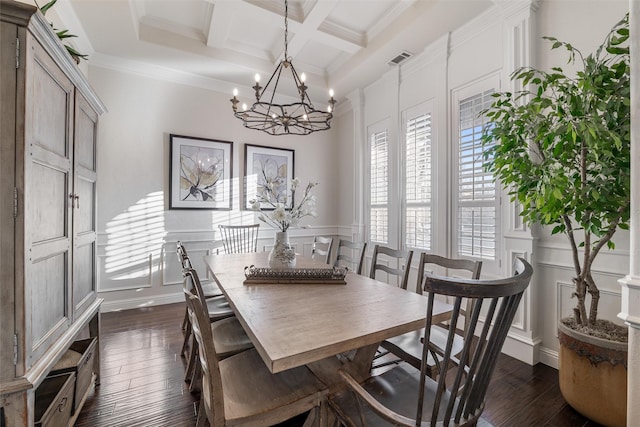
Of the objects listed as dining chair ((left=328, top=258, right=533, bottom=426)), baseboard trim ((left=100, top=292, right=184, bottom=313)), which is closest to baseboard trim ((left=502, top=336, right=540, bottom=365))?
dining chair ((left=328, top=258, right=533, bottom=426))

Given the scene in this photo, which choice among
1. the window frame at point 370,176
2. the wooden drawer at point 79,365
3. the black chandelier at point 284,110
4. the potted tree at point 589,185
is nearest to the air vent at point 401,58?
the window frame at point 370,176

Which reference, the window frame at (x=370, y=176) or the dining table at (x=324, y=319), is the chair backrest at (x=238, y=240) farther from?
the dining table at (x=324, y=319)

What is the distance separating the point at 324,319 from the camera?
4.28ft

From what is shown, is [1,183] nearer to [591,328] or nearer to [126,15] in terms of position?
[126,15]

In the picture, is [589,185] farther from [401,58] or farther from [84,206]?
[84,206]

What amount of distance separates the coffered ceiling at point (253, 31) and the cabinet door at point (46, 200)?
6.36ft

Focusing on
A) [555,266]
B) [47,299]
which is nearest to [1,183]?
[47,299]

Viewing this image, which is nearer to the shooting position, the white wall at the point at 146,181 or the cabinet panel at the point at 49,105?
the cabinet panel at the point at 49,105

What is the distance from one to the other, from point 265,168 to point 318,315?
3.36m

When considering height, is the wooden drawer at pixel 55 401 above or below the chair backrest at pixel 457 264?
below

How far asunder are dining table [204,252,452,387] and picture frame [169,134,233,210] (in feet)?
7.56

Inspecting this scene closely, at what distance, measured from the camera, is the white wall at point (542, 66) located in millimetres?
2004

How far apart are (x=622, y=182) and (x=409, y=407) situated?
5.30ft

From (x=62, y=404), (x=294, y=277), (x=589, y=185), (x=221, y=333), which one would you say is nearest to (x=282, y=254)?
(x=294, y=277)
